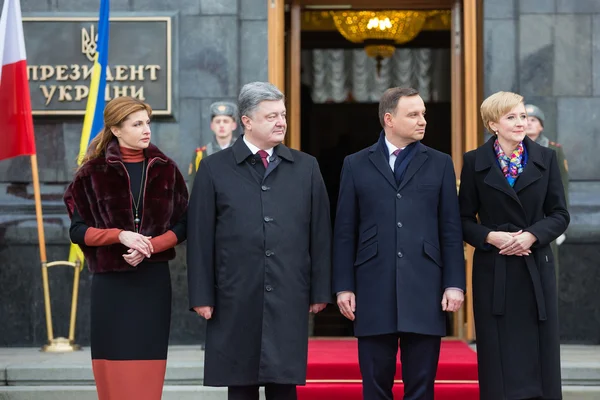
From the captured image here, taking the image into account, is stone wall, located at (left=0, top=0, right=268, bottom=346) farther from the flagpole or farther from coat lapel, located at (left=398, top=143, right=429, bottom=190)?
coat lapel, located at (left=398, top=143, right=429, bottom=190)

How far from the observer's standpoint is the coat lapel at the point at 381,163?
5.64 meters

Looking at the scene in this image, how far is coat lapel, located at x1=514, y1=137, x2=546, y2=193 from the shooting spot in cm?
578

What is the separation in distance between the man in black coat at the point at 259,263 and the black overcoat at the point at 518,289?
2.72ft

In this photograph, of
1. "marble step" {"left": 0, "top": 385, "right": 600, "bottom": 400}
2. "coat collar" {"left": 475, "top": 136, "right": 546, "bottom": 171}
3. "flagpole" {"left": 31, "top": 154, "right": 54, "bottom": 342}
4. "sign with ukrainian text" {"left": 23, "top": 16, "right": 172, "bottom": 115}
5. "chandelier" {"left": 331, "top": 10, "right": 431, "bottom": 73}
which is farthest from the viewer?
"chandelier" {"left": 331, "top": 10, "right": 431, "bottom": 73}

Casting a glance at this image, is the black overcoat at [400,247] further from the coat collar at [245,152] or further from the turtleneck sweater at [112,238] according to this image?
the turtleneck sweater at [112,238]

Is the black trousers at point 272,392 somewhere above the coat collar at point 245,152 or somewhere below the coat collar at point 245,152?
below

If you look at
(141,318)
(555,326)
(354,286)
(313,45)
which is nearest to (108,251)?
(141,318)

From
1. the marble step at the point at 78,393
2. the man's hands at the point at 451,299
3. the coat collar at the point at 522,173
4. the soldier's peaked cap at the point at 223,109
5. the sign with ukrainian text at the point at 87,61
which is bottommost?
the marble step at the point at 78,393

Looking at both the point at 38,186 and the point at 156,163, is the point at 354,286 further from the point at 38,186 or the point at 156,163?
the point at 38,186

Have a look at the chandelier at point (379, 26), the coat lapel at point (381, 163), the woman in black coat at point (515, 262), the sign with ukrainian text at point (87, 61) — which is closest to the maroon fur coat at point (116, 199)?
the coat lapel at point (381, 163)

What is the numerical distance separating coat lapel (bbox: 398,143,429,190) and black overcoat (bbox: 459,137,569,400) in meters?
0.33

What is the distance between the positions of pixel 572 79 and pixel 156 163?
4900 millimetres

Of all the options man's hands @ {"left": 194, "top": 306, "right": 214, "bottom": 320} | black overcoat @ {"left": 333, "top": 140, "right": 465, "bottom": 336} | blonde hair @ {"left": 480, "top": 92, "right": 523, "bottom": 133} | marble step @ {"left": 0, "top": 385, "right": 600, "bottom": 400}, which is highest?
blonde hair @ {"left": 480, "top": 92, "right": 523, "bottom": 133}

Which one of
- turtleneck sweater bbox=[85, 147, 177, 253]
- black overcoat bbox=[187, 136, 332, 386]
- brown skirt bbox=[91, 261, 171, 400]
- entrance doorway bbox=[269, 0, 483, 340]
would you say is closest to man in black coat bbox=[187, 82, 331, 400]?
black overcoat bbox=[187, 136, 332, 386]
